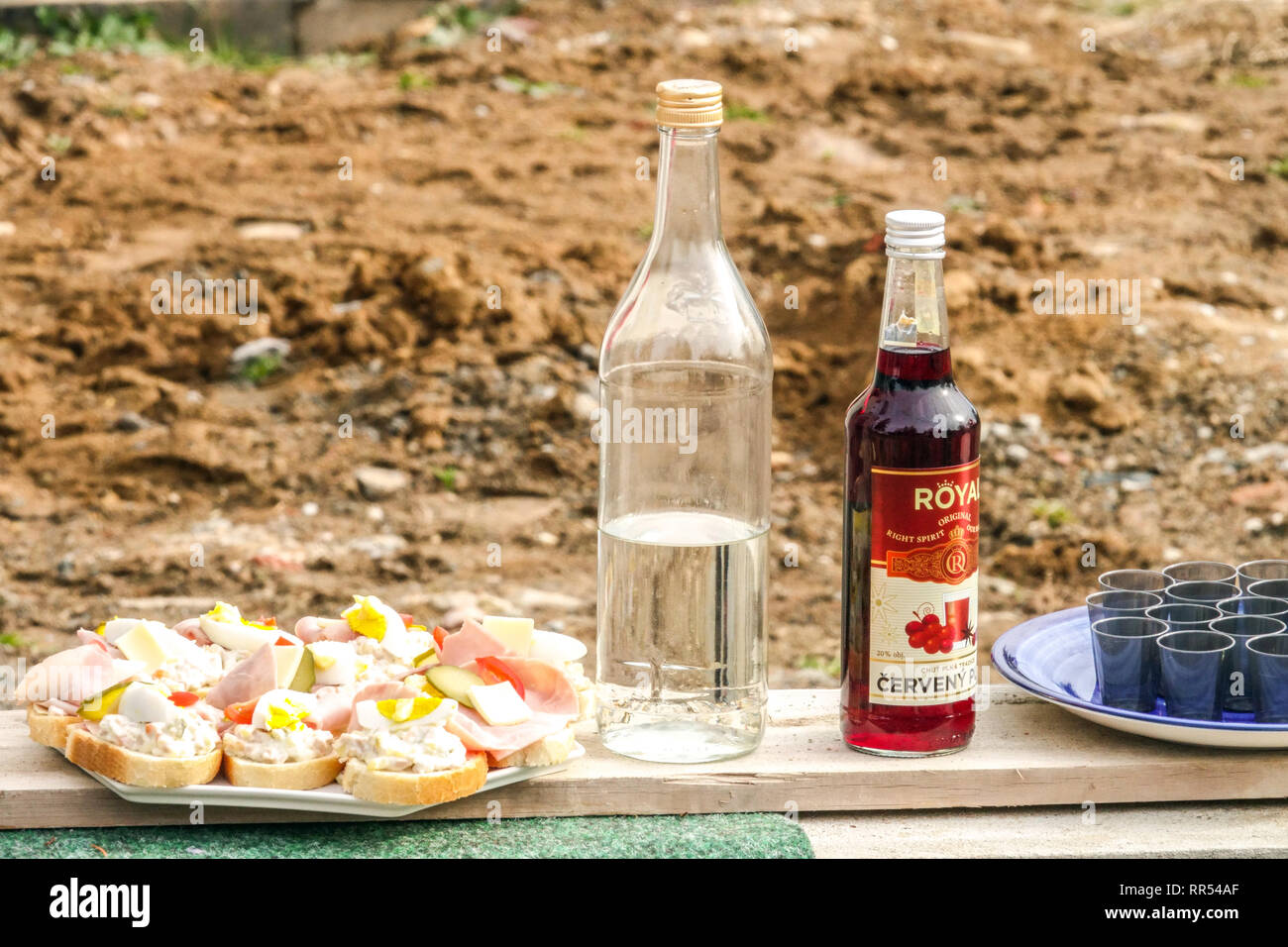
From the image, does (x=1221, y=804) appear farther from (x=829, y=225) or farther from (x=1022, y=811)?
(x=829, y=225)

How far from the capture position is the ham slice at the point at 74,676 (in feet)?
6.13

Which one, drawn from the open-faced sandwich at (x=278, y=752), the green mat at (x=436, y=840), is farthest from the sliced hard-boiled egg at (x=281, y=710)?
the green mat at (x=436, y=840)

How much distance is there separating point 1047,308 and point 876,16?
14.3 feet

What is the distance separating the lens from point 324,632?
2027 millimetres

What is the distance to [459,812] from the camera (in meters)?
1.81

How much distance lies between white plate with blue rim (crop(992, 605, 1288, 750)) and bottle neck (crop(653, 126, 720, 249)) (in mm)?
644

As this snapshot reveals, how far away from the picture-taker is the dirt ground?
5.09 metres

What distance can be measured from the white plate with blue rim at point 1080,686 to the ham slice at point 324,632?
819 mm

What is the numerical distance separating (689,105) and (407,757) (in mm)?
769

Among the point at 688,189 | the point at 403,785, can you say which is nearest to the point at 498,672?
the point at 403,785

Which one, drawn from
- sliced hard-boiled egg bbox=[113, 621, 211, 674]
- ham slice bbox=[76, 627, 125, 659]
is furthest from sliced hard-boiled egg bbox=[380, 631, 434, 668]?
ham slice bbox=[76, 627, 125, 659]

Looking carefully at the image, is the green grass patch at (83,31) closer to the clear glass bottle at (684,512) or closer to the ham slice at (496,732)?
the clear glass bottle at (684,512)

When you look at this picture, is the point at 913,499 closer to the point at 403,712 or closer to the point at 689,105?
the point at 689,105

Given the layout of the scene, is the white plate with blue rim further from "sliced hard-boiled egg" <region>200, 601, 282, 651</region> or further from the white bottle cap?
"sliced hard-boiled egg" <region>200, 601, 282, 651</region>
